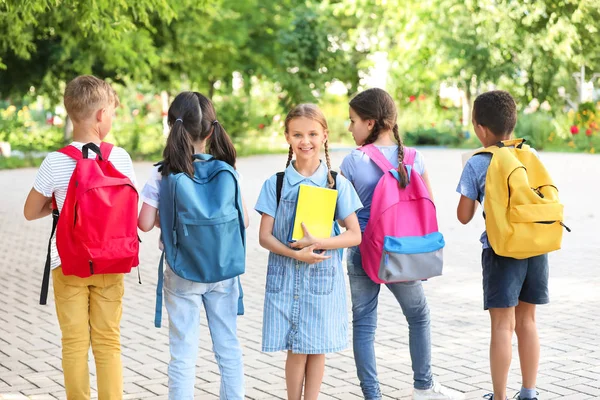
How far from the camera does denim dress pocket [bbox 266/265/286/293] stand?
14.1ft

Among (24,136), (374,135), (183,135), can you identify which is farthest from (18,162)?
(183,135)

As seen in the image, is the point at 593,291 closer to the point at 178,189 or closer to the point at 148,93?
the point at 178,189

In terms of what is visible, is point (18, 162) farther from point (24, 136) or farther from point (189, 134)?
point (189, 134)

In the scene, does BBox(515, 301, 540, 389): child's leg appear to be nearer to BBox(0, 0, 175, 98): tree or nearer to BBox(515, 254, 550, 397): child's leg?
BBox(515, 254, 550, 397): child's leg

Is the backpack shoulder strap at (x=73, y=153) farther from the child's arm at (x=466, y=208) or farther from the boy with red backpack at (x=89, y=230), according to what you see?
the child's arm at (x=466, y=208)

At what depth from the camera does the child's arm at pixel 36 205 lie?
4.16m

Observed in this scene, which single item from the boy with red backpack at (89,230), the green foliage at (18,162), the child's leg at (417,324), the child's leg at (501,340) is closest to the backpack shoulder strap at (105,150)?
the boy with red backpack at (89,230)

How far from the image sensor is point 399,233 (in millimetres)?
4504

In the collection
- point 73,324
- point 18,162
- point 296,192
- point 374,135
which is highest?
point 374,135

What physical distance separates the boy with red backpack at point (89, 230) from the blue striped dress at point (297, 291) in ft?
2.05

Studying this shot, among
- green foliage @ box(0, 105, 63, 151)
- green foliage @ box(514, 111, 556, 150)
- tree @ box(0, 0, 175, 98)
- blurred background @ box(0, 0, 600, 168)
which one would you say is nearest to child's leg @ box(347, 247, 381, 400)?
tree @ box(0, 0, 175, 98)

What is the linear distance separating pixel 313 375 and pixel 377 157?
1046 millimetres

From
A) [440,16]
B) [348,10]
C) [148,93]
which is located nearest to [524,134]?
[440,16]

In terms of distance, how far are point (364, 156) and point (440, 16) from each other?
22937 mm
